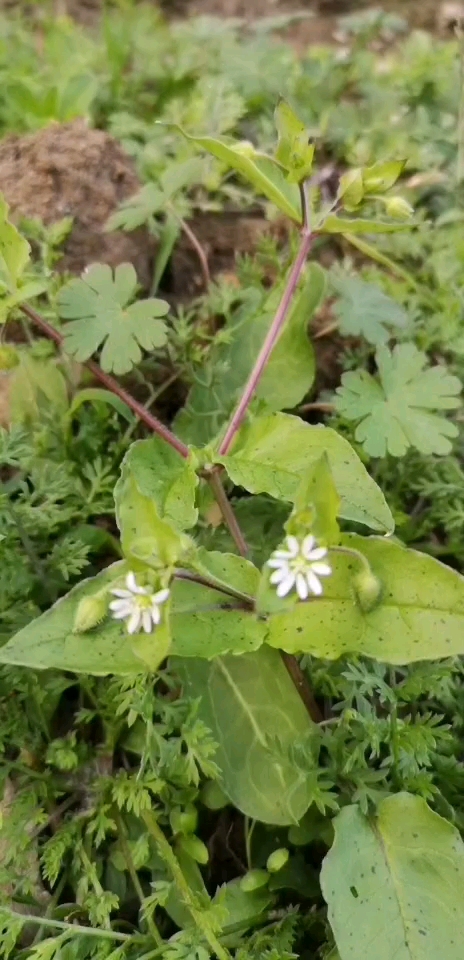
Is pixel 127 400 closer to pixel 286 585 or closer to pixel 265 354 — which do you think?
pixel 265 354

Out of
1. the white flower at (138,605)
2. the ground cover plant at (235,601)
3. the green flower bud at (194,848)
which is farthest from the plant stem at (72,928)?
the white flower at (138,605)

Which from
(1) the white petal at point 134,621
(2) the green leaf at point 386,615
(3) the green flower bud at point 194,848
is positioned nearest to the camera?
(1) the white petal at point 134,621

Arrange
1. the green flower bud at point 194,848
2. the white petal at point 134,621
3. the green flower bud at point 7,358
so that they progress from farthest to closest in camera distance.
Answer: the green flower bud at point 7,358, the green flower bud at point 194,848, the white petal at point 134,621

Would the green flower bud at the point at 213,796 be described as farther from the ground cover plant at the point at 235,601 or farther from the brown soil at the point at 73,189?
the brown soil at the point at 73,189

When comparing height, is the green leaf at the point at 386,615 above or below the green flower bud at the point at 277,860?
above

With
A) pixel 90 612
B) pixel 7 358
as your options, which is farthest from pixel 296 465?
pixel 7 358

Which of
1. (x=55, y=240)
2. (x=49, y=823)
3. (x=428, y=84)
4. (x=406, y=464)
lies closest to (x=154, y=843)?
(x=49, y=823)

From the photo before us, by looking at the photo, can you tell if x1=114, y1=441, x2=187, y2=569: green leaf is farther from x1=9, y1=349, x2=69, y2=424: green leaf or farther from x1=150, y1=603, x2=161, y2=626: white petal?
x1=9, y1=349, x2=69, y2=424: green leaf

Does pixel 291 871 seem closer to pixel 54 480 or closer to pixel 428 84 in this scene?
pixel 54 480
